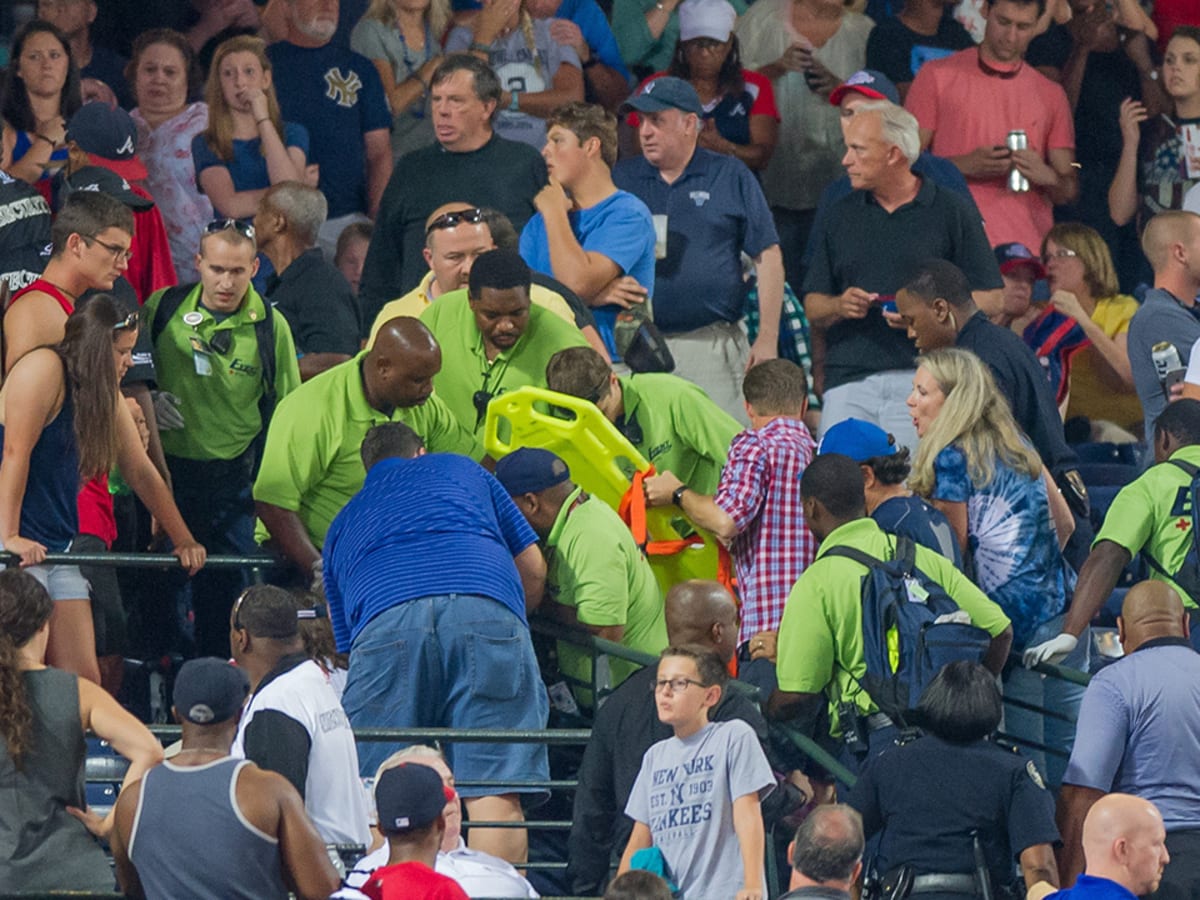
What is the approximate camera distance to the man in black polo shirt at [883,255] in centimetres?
1055

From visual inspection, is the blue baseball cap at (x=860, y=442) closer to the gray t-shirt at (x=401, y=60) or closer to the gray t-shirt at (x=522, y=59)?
the gray t-shirt at (x=522, y=59)

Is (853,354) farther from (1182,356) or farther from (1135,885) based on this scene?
(1135,885)

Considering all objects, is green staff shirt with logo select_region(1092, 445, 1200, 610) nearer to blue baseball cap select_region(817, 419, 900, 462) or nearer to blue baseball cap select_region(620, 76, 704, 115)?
blue baseball cap select_region(817, 419, 900, 462)

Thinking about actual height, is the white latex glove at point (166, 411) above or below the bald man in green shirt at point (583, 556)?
above

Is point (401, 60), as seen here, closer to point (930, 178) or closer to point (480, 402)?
point (930, 178)

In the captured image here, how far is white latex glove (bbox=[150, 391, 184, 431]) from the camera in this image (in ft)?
30.7

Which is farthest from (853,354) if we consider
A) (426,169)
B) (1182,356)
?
(426,169)

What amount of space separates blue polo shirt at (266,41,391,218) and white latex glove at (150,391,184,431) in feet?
9.50

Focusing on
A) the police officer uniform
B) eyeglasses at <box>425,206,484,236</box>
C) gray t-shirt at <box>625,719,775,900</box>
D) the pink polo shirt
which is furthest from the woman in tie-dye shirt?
the police officer uniform

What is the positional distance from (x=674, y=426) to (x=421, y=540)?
1.53m

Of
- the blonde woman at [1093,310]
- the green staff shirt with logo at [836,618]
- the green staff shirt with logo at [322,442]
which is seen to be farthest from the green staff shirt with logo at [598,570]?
the blonde woman at [1093,310]

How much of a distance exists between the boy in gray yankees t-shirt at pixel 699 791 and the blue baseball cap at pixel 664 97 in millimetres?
4050

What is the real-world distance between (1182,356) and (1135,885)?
4123 millimetres

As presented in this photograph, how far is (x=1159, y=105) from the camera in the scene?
43.5 ft
